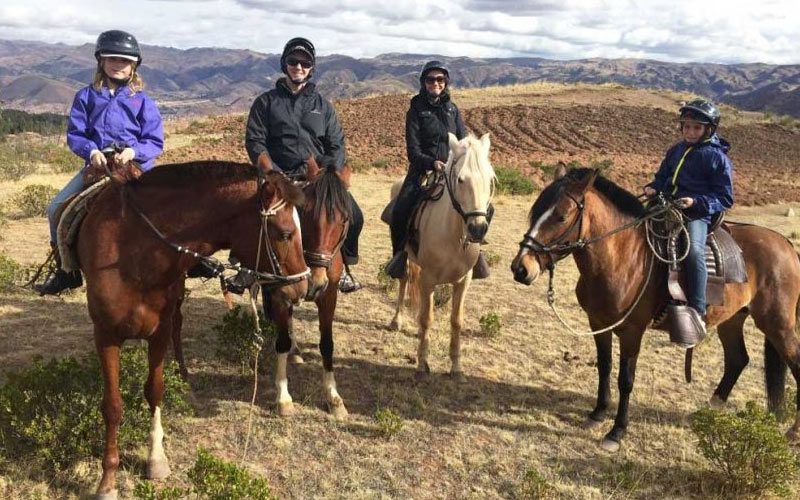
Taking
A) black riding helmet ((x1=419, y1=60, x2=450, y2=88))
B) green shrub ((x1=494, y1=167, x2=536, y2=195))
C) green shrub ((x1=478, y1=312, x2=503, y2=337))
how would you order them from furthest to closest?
green shrub ((x1=494, y1=167, x2=536, y2=195))
green shrub ((x1=478, y1=312, x2=503, y2=337))
black riding helmet ((x1=419, y1=60, x2=450, y2=88))

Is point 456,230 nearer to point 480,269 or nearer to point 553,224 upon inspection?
point 480,269

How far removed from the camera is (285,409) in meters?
4.94

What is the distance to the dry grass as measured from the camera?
161 inches

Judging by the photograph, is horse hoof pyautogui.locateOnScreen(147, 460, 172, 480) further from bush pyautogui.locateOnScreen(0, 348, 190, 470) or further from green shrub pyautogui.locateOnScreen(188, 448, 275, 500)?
green shrub pyautogui.locateOnScreen(188, 448, 275, 500)

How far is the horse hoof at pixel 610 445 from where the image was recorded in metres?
4.62

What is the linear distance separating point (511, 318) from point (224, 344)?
163 inches

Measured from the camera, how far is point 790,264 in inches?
190

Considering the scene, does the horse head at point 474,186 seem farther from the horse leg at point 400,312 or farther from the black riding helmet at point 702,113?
the horse leg at point 400,312

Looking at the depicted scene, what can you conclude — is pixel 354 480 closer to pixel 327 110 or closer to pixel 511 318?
pixel 327 110

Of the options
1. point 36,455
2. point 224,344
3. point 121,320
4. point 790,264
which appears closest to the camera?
point 121,320

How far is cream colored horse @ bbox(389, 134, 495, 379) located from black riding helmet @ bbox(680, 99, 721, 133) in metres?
1.73

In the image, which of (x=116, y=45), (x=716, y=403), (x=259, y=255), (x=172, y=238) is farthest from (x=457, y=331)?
(x=116, y=45)

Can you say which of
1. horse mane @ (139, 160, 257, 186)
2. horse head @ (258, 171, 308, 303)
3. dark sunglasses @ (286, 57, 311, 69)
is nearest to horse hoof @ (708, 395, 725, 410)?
horse head @ (258, 171, 308, 303)

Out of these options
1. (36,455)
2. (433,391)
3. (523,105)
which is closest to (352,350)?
(433,391)
